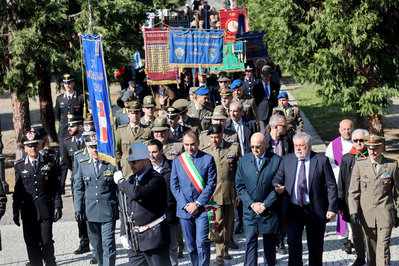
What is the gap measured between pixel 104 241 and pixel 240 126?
11.1 ft

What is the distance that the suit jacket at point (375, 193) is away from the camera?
778 centimetres

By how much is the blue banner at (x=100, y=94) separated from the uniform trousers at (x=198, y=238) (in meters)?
1.64

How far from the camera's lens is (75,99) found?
12.9 meters

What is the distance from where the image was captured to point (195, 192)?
8016mm

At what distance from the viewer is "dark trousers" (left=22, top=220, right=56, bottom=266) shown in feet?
27.9

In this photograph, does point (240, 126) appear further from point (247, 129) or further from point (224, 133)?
point (224, 133)

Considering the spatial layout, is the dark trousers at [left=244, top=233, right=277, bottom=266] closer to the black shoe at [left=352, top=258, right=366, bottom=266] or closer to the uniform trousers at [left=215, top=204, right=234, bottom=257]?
the uniform trousers at [left=215, top=204, right=234, bottom=257]

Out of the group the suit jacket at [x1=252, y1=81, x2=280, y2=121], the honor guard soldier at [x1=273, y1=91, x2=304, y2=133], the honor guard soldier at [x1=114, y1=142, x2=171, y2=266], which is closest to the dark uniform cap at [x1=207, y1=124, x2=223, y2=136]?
the honor guard soldier at [x1=114, y1=142, x2=171, y2=266]

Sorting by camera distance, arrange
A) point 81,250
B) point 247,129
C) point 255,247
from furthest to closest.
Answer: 1. point 247,129
2. point 81,250
3. point 255,247

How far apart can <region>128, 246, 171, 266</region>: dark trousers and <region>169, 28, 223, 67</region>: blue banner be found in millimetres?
7594

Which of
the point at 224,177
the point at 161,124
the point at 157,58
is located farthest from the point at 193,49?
the point at 224,177

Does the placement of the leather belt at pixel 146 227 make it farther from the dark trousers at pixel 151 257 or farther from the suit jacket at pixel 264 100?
the suit jacket at pixel 264 100

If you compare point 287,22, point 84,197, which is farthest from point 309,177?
point 287,22

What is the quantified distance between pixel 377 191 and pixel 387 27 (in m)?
7.96
